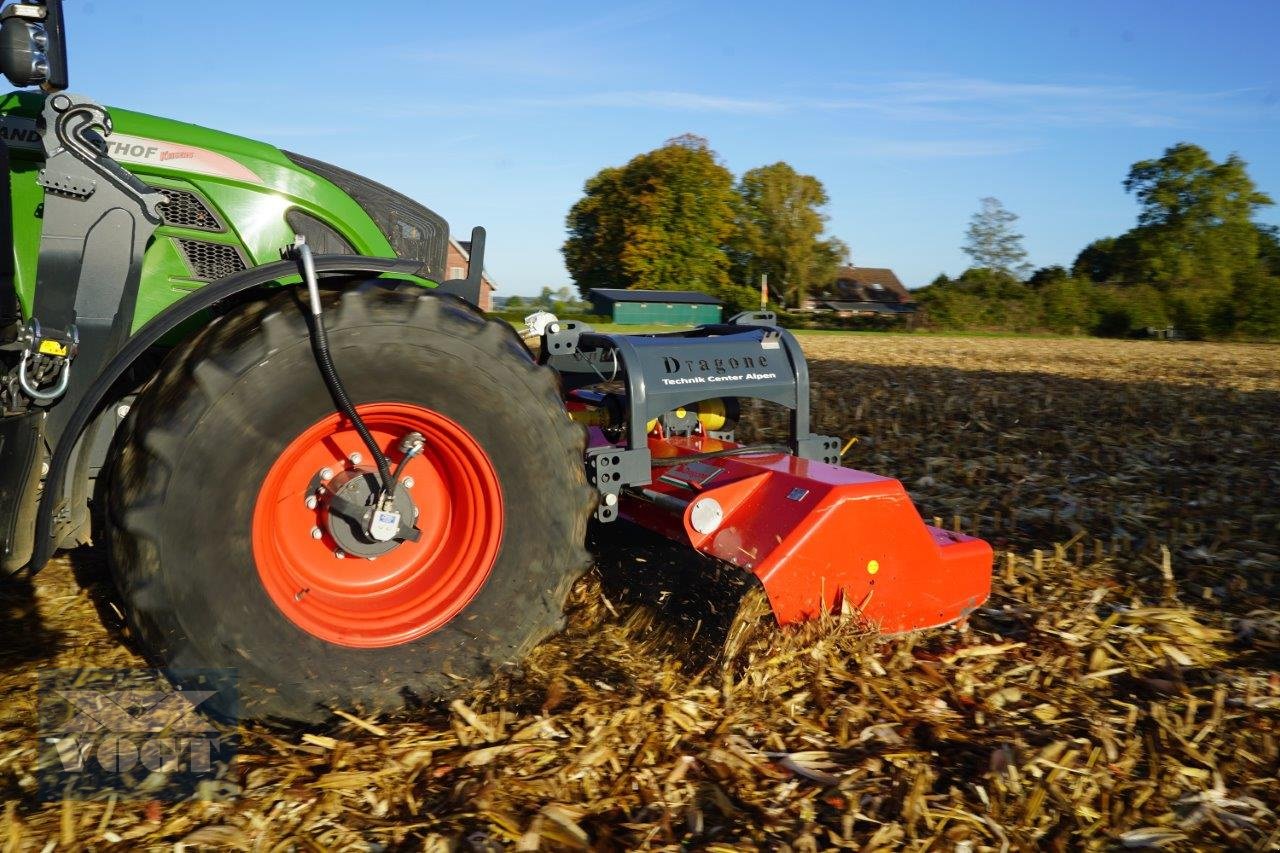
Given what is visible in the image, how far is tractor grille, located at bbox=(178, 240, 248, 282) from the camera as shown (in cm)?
301

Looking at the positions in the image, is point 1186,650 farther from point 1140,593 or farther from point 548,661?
point 548,661

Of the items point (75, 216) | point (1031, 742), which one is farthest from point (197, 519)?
point (1031, 742)

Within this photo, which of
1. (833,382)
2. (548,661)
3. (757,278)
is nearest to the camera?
(548,661)

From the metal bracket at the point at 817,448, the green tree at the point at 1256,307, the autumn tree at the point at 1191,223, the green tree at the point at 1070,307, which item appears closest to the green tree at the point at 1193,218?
the autumn tree at the point at 1191,223

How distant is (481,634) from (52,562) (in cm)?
216

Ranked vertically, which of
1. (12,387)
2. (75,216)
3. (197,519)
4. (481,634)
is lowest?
(481,634)

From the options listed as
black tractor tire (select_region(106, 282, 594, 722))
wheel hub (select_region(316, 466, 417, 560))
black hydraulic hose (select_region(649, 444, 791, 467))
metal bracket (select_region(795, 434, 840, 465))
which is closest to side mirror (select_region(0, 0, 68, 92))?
black tractor tire (select_region(106, 282, 594, 722))

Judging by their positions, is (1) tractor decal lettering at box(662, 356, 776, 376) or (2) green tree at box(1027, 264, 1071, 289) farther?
(2) green tree at box(1027, 264, 1071, 289)

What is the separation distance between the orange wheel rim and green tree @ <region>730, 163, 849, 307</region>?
5582 cm

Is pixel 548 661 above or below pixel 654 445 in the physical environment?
below

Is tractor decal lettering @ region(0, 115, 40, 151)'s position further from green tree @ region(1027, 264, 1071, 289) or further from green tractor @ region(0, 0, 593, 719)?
green tree @ region(1027, 264, 1071, 289)

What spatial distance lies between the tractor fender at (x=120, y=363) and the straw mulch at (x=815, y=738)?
55cm

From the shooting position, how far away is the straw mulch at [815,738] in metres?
2.17

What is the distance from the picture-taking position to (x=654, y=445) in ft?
12.6
